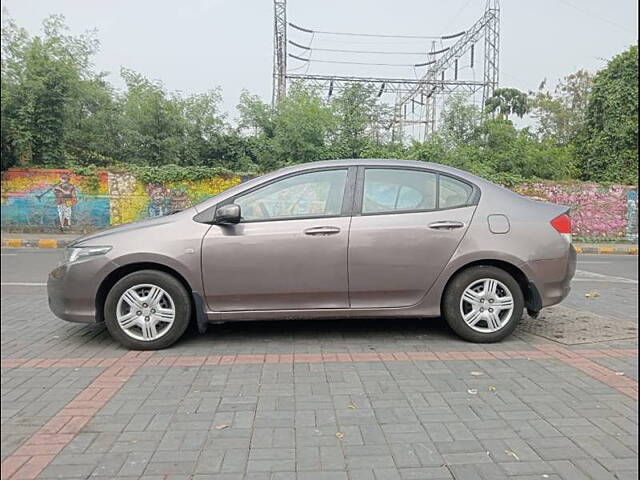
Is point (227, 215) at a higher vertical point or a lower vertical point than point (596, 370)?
higher

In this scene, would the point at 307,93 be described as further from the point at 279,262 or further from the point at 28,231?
the point at 279,262

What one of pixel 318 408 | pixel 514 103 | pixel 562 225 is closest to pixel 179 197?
pixel 562 225

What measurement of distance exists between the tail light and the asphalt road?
1352mm

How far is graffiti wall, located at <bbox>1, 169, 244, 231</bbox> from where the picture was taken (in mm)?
17188

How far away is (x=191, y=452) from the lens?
2559mm

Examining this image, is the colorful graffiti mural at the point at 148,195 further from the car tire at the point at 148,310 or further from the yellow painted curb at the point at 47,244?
the car tire at the point at 148,310

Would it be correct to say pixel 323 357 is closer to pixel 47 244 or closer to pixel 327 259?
pixel 327 259

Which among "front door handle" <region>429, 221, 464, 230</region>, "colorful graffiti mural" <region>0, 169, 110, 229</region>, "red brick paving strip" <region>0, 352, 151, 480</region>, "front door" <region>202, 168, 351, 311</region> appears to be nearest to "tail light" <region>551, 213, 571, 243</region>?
"front door handle" <region>429, 221, 464, 230</region>

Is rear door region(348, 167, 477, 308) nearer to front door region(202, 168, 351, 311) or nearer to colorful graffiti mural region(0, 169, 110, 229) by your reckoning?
front door region(202, 168, 351, 311)

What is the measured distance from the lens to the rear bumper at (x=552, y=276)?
434cm

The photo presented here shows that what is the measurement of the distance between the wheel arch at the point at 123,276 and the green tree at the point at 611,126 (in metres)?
19.4

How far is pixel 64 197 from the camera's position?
17.5 metres

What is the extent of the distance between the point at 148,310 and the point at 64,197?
15.4 meters

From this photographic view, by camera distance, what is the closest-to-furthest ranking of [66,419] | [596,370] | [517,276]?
[66,419] < [596,370] < [517,276]
